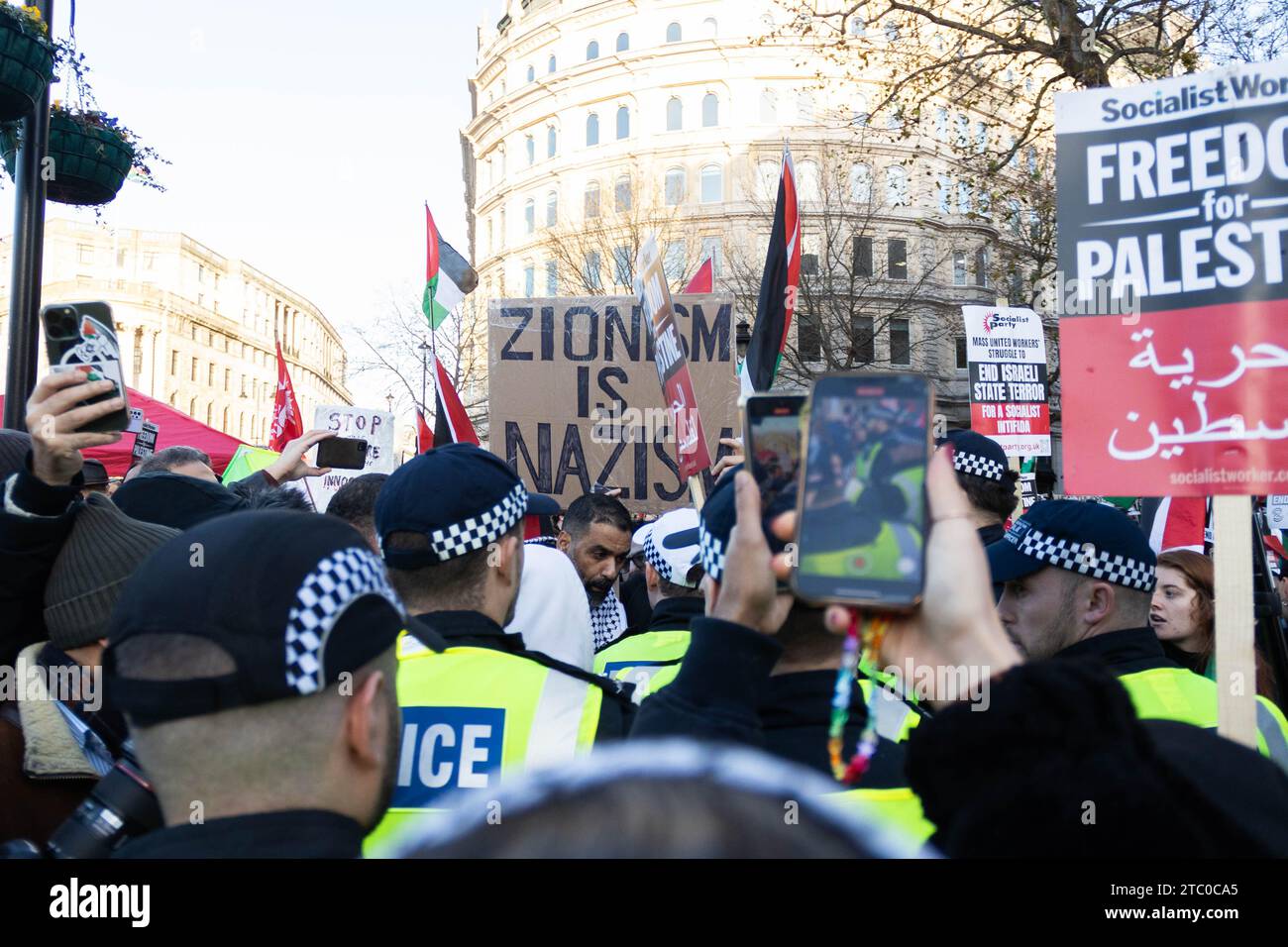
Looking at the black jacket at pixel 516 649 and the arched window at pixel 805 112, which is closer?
the black jacket at pixel 516 649

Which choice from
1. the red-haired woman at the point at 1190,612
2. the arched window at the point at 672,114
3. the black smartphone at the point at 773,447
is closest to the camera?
the black smartphone at the point at 773,447

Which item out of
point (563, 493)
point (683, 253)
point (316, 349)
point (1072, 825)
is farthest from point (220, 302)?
point (1072, 825)

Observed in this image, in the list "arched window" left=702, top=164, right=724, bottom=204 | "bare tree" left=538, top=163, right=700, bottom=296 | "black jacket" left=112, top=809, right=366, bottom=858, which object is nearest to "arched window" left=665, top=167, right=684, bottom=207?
"arched window" left=702, top=164, right=724, bottom=204

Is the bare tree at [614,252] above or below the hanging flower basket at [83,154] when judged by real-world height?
above

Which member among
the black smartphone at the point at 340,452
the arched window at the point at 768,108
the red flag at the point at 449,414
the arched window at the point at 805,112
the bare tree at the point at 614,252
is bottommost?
the black smartphone at the point at 340,452

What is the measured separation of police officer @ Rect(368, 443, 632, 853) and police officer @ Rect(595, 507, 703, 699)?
93cm

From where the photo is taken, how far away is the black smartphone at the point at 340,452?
19.3 feet

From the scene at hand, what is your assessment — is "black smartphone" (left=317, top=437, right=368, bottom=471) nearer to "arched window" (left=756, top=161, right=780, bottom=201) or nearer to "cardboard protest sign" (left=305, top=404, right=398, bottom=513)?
"cardboard protest sign" (left=305, top=404, right=398, bottom=513)

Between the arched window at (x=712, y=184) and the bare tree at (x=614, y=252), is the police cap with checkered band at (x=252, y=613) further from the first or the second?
the arched window at (x=712, y=184)

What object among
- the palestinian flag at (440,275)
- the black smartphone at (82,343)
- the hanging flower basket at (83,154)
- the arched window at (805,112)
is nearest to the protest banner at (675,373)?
the black smartphone at (82,343)

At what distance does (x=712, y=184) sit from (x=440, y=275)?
45.5 m

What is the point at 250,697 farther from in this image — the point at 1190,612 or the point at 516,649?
the point at 1190,612

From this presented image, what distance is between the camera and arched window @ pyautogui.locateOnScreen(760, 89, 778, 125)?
50.0m
